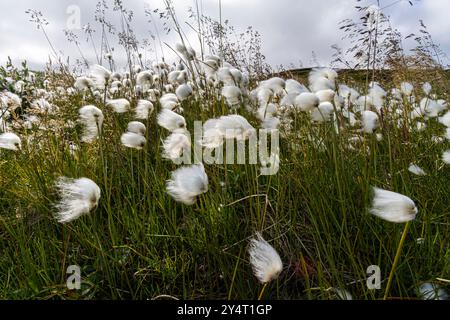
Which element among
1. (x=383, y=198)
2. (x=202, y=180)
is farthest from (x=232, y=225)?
(x=383, y=198)

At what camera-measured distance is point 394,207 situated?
1.09m

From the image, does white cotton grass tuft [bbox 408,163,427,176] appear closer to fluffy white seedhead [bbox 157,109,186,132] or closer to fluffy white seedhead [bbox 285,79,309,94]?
fluffy white seedhead [bbox 285,79,309,94]

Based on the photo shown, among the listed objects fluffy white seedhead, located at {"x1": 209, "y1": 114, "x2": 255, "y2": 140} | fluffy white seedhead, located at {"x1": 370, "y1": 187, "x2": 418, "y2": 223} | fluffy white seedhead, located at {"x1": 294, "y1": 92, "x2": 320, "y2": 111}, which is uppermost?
fluffy white seedhead, located at {"x1": 294, "y1": 92, "x2": 320, "y2": 111}

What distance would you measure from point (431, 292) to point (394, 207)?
522 millimetres

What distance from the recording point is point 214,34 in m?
3.60

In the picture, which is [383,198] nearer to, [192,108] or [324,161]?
[324,161]

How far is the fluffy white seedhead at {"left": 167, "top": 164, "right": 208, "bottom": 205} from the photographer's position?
132cm

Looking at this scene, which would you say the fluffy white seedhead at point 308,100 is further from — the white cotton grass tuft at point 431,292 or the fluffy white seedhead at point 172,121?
the white cotton grass tuft at point 431,292

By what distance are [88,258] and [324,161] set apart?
1.25 metres

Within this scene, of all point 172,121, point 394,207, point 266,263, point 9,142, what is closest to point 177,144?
point 172,121

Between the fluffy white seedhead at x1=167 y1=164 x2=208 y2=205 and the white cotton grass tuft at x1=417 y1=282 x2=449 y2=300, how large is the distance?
2.81ft

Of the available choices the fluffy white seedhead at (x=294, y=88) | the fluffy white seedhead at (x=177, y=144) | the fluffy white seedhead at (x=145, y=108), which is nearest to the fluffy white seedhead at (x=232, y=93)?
the fluffy white seedhead at (x=294, y=88)

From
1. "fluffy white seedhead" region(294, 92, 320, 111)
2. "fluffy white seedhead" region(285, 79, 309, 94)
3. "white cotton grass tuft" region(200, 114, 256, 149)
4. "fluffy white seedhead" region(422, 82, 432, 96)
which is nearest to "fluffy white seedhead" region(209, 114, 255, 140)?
"white cotton grass tuft" region(200, 114, 256, 149)

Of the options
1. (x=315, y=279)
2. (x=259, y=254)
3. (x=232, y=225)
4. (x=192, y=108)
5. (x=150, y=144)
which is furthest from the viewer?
(x=192, y=108)
